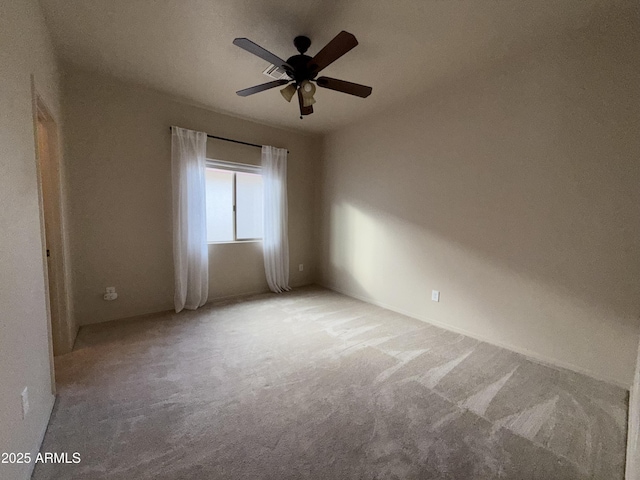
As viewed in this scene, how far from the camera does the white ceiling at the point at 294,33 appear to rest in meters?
1.84

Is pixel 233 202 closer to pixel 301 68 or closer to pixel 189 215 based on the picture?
pixel 189 215

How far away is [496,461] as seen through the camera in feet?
4.49

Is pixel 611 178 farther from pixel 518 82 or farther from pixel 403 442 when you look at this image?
pixel 403 442

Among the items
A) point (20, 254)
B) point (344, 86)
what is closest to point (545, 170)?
point (344, 86)

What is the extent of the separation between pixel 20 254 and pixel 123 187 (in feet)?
6.58

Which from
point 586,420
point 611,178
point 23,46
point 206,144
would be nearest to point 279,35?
point 23,46

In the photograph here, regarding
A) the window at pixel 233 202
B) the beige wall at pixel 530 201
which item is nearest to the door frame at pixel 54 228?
Result: the window at pixel 233 202

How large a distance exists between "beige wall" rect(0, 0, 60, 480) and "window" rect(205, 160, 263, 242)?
6.87ft

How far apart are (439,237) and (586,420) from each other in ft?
6.03

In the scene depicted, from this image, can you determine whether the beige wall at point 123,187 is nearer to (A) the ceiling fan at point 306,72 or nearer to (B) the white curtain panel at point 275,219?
(B) the white curtain panel at point 275,219

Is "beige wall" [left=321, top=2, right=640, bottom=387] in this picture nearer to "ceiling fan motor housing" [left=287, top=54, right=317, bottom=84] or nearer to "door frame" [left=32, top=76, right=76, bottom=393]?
"ceiling fan motor housing" [left=287, top=54, right=317, bottom=84]

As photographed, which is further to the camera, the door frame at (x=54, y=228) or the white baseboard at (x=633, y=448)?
the door frame at (x=54, y=228)

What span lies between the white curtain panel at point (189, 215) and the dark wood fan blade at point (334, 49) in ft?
6.67

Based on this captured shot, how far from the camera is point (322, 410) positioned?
170 cm
